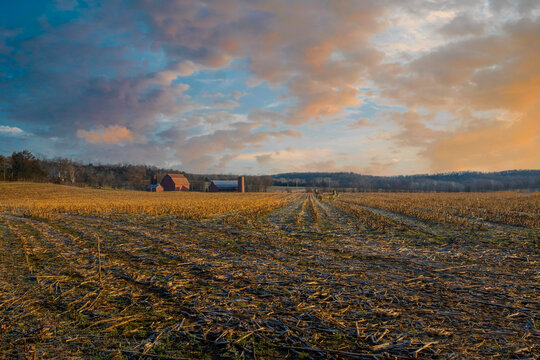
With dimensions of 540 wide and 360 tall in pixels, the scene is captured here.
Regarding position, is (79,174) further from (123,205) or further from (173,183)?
(123,205)

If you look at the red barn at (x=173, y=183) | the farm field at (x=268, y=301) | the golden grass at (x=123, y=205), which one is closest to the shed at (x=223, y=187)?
the red barn at (x=173, y=183)

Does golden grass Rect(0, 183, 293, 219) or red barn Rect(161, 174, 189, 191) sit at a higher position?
red barn Rect(161, 174, 189, 191)

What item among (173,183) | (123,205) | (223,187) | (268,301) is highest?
(173,183)

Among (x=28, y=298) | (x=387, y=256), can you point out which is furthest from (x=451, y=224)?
(x=28, y=298)

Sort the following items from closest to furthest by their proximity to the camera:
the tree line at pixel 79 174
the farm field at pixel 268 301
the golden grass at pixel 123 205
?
the farm field at pixel 268 301 < the golden grass at pixel 123 205 < the tree line at pixel 79 174

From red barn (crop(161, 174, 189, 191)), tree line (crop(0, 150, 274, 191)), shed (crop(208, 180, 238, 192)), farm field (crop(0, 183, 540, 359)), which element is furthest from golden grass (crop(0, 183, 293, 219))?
shed (crop(208, 180, 238, 192))

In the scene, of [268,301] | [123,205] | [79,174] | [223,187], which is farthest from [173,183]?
[268,301]

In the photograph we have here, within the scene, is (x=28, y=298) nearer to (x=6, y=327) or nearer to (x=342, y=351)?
(x=6, y=327)

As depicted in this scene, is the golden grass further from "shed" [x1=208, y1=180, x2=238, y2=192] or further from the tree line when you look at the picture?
"shed" [x1=208, y1=180, x2=238, y2=192]

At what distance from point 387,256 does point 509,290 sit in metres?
3.51

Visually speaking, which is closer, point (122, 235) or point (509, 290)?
point (509, 290)

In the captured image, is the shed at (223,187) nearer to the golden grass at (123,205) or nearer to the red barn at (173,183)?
the red barn at (173,183)

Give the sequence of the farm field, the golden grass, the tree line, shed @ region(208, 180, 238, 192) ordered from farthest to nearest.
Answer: shed @ region(208, 180, 238, 192) < the tree line < the golden grass < the farm field

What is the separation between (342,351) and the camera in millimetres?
3889
